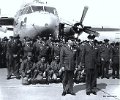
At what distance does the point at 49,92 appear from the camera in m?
10.2

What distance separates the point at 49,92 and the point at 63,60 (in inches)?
52.9

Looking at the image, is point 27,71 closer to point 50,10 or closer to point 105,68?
point 105,68

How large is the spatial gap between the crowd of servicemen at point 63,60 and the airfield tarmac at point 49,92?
363 millimetres

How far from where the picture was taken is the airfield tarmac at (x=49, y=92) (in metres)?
9.35

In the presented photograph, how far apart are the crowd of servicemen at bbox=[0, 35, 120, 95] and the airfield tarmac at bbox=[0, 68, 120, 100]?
1.19 feet

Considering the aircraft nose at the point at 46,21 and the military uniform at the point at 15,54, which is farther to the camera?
the aircraft nose at the point at 46,21

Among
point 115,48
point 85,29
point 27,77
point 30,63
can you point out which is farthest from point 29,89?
point 85,29

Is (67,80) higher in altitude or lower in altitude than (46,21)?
lower

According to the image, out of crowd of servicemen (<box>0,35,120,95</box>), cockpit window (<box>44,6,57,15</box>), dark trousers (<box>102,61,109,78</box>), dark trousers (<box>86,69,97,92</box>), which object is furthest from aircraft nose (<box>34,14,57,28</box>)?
dark trousers (<box>86,69,97,92</box>)

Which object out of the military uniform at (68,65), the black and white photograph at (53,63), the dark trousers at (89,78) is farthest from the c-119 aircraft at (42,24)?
the dark trousers at (89,78)

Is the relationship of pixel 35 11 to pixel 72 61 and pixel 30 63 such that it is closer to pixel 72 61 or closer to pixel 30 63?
pixel 30 63

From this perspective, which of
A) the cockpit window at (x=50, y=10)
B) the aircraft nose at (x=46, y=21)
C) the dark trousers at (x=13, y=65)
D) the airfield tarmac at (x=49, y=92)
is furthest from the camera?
the cockpit window at (x=50, y=10)

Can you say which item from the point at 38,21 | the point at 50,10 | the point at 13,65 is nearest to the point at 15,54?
the point at 13,65

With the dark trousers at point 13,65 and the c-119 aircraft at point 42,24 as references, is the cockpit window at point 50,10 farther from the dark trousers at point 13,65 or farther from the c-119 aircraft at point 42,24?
the dark trousers at point 13,65
